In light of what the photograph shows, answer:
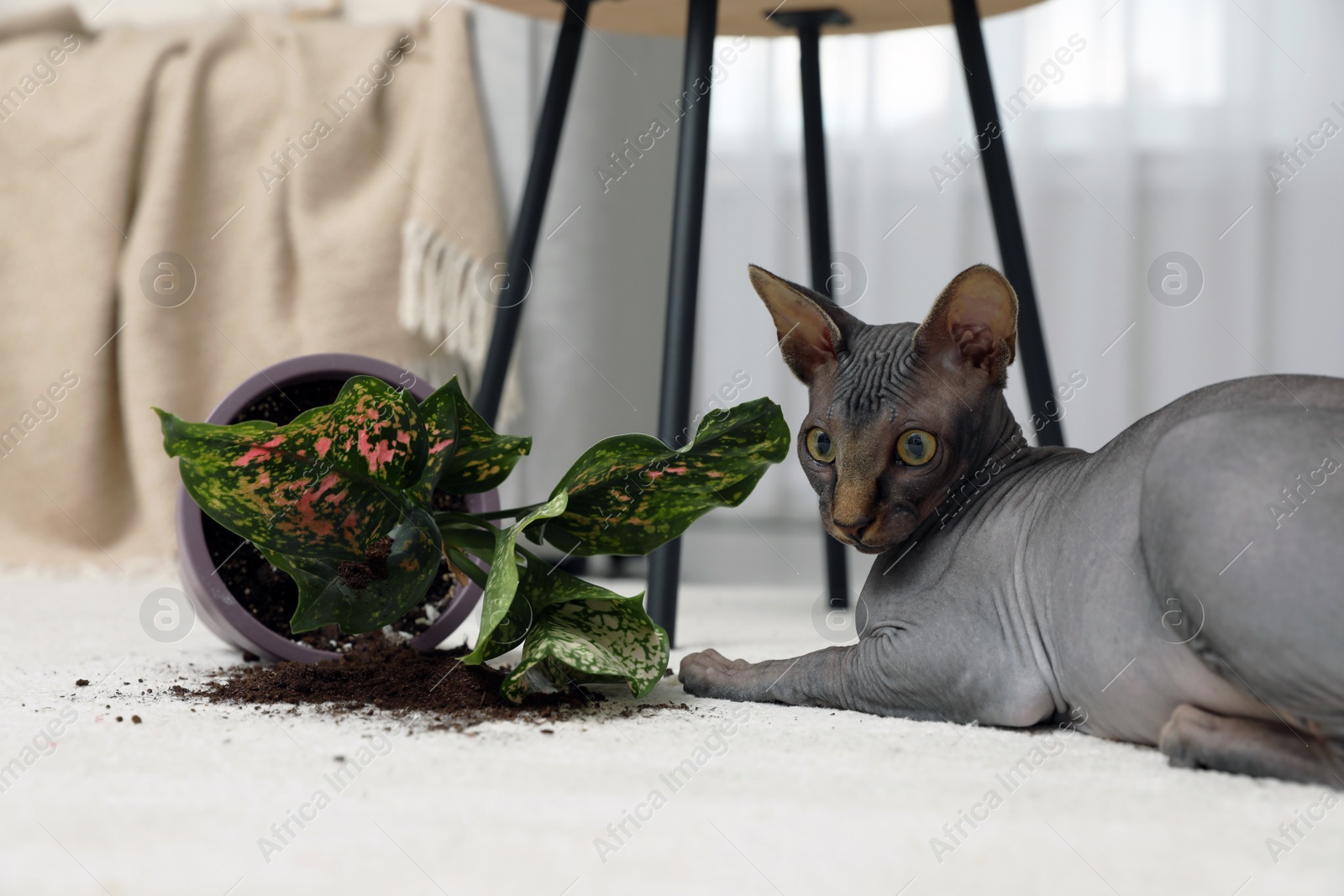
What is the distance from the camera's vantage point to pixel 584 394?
2.11 meters

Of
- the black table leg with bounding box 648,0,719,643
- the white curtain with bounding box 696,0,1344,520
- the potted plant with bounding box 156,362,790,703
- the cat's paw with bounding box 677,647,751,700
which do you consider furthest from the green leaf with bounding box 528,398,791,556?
Answer: the white curtain with bounding box 696,0,1344,520

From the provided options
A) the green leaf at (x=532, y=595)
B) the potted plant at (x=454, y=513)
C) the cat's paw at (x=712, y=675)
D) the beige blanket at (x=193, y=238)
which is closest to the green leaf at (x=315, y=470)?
the potted plant at (x=454, y=513)

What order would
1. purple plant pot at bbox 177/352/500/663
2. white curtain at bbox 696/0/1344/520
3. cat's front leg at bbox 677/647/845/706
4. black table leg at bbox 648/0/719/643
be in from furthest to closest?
white curtain at bbox 696/0/1344/520
black table leg at bbox 648/0/719/643
purple plant pot at bbox 177/352/500/663
cat's front leg at bbox 677/647/845/706

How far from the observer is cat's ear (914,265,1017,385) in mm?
812

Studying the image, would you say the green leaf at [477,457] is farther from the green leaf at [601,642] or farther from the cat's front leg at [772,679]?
the cat's front leg at [772,679]

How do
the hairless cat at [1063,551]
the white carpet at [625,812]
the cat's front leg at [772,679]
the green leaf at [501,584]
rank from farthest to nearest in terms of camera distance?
the cat's front leg at [772,679]
the green leaf at [501,584]
the hairless cat at [1063,551]
the white carpet at [625,812]

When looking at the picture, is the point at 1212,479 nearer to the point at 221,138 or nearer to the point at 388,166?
the point at 388,166

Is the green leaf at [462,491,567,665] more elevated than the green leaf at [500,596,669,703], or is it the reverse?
the green leaf at [462,491,567,665]

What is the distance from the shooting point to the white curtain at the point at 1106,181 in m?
1.94

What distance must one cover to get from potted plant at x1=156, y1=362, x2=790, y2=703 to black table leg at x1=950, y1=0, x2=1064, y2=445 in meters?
0.47

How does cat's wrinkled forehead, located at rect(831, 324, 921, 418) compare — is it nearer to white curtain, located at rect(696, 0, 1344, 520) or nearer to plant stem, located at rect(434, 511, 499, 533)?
plant stem, located at rect(434, 511, 499, 533)

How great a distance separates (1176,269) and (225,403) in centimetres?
165

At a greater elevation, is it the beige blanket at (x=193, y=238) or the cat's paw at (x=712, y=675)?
the beige blanket at (x=193, y=238)

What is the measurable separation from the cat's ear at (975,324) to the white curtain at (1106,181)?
3.76 ft
